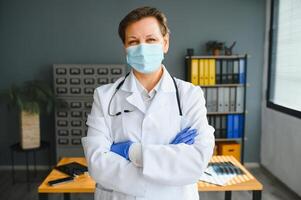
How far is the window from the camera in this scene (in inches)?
133

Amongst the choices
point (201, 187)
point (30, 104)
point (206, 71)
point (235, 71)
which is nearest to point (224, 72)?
point (235, 71)

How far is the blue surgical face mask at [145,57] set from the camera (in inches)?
47.9

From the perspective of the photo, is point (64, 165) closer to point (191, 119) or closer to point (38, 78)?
point (191, 119)

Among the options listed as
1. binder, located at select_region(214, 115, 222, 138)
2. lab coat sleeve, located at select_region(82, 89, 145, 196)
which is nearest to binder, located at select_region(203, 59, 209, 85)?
binder, located at select_region(214, 115, 222, 138)

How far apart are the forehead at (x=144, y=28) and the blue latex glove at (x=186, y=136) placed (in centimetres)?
43

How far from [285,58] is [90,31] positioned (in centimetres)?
263

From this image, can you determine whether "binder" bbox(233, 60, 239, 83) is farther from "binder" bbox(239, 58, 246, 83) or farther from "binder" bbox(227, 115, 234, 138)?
"binder" bbox(227, 115, 234, 138)

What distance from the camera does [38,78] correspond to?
4.12 m

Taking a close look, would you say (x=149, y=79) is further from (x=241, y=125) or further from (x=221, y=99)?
(x=241, y=125)

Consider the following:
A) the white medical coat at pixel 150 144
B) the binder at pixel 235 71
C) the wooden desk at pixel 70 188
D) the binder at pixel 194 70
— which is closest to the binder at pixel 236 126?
the binder at pixel 235 71

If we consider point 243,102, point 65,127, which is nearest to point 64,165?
point 65,127

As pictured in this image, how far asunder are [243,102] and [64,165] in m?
2.62

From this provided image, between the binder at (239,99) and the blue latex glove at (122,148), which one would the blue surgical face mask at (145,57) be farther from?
the binder at (239,99)

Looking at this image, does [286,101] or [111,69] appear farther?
[111,69]
